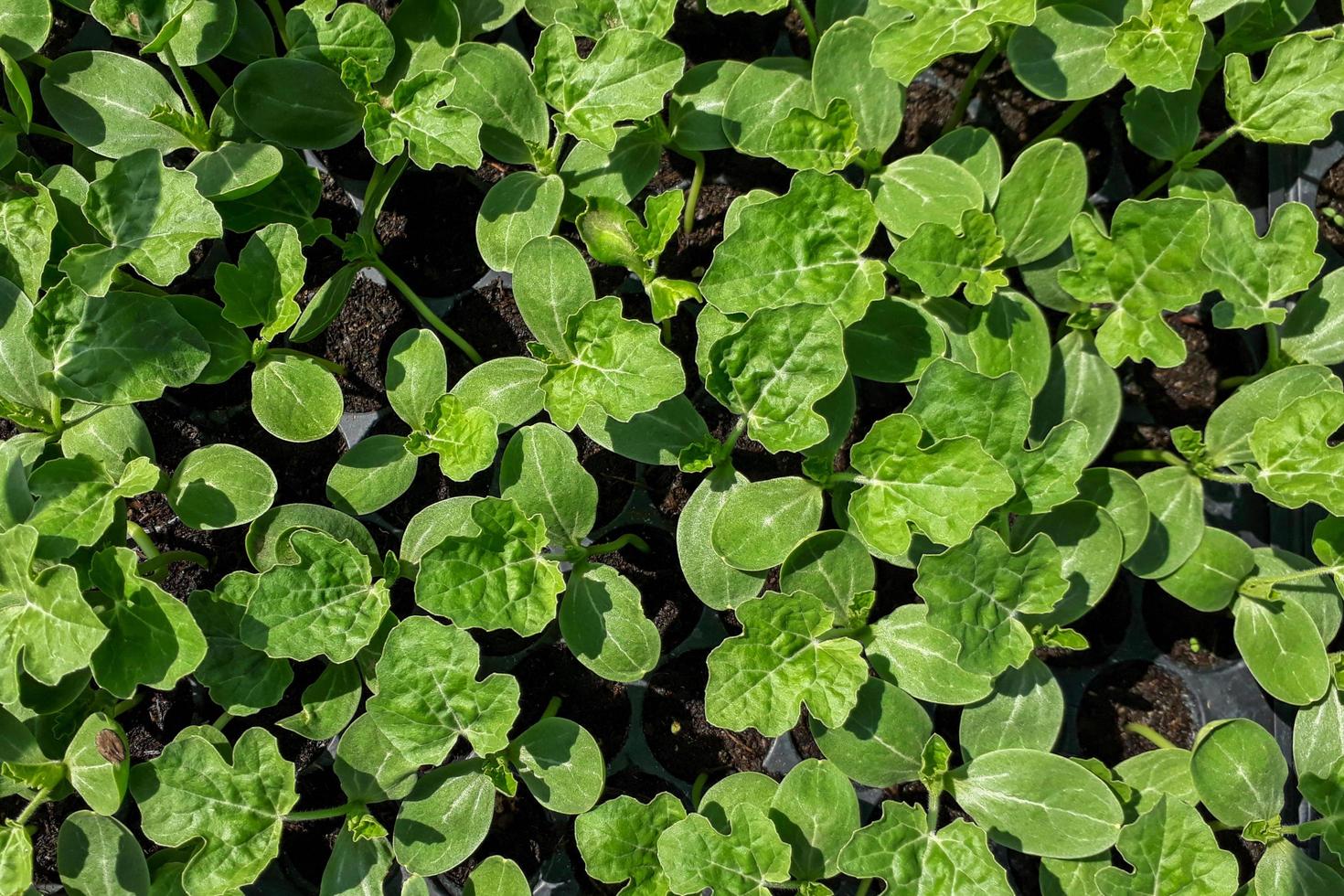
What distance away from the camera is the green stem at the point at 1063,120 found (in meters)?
1.70

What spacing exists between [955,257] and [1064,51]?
447 millimetres

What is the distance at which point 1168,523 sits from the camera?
1630mm

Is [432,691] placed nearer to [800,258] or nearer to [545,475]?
[545,475]

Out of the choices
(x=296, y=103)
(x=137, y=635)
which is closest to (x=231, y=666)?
(x=137, y=635)

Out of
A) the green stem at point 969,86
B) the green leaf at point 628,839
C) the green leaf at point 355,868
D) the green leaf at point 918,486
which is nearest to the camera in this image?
the green leaf at point 918,486

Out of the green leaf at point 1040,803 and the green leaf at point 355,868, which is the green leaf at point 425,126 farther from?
the green leaf at point 1040,803

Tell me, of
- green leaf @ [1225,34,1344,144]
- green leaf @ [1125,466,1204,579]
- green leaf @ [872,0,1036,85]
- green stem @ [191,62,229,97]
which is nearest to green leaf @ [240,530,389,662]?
green stem @ [191,62,229,97]

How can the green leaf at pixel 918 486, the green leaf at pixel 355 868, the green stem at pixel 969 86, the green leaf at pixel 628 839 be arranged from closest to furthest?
the green leaf at pixel 918 486
the green leaf at pixel 628 839
the green leaf at pixel 355 868
the green stem at pixel 969 86

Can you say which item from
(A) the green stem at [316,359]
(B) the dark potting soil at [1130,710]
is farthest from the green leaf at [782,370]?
(B) the dark potting soil at [1130,710]

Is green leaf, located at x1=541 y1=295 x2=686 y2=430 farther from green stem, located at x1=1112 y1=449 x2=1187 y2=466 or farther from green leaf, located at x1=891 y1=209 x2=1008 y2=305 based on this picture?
green stem, located at x1=1112 y1=449 x2=1187 y2=466

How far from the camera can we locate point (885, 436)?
149cm

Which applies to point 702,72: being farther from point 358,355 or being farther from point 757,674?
point 757,674

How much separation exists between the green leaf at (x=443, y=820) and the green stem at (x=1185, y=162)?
1.64 meters

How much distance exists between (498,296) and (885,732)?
3.56ft
